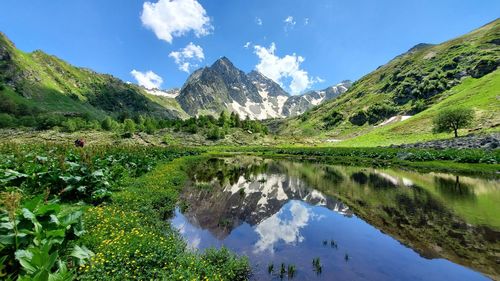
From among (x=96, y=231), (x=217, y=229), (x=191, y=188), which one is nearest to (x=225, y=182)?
(x=191, y=188)

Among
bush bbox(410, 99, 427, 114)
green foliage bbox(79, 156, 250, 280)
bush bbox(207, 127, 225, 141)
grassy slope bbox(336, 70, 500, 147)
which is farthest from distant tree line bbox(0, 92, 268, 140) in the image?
green foliage bbox(79, 156, 250, 280)

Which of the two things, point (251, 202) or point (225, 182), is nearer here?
point (251, 202)

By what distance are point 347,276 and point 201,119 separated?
14856cm

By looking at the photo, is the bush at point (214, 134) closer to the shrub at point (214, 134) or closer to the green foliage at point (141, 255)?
the shrub at point (214, 134)

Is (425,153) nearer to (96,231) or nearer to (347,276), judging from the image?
(347,276)

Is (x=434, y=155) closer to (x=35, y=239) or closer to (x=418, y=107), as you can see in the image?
(x=35, y=239)

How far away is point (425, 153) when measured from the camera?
57969 millimetres

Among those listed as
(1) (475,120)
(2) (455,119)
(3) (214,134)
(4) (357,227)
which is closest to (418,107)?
(1) (475,120)

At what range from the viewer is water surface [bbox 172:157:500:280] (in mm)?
14586

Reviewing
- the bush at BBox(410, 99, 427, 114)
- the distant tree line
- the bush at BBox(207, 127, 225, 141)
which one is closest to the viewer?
the distant tree line

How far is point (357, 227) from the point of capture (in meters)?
21.2

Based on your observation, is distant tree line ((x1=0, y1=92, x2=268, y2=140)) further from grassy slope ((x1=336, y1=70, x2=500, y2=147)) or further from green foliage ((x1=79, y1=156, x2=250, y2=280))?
green foliage ((x1=79, y1=156, x2=250, y2=280))

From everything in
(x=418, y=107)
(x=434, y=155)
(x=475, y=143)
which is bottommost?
(x=434, y=155)

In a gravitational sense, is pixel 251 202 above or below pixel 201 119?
below
